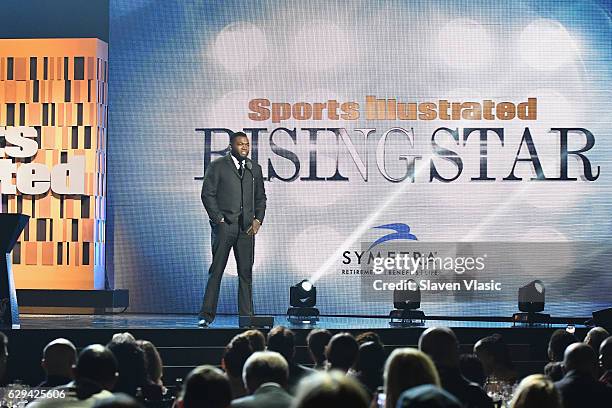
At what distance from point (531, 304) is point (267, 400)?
695 cm

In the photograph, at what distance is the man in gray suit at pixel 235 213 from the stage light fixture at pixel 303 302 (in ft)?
5.70

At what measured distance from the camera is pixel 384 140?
11297 millimetres

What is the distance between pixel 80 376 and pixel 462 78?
8406 millimetres

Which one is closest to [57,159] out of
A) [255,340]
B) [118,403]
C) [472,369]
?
[255,340]

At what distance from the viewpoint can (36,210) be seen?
11.6 meters

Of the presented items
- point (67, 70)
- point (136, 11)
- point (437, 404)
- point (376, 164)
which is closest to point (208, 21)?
point (136, 11)

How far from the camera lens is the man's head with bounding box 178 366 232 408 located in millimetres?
2592

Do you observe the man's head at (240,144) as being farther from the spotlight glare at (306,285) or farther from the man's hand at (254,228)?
the spotlight glare at (306,285)

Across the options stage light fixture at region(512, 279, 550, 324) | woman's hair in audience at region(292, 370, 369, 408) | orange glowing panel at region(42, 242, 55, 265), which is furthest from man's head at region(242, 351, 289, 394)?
orange glowing panel at region(42, 242, 55, 265)

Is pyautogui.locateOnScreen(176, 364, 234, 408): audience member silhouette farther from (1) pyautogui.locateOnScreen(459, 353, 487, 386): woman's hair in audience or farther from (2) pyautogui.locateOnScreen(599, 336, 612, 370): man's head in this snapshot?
(2) pyautogui.locateOnScreen(599, 336, 612, 370): man's head

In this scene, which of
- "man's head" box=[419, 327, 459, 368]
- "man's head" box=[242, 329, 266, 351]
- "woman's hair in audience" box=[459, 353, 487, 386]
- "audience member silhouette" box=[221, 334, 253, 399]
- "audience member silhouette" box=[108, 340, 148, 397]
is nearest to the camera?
"man's head" box=[419, 327, 459, 368]

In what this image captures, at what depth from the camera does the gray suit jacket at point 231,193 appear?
341 inches

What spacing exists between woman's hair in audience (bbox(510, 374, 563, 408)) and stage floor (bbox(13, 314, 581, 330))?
5.48m

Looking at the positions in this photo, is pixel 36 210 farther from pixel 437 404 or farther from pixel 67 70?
pixel 437 404
